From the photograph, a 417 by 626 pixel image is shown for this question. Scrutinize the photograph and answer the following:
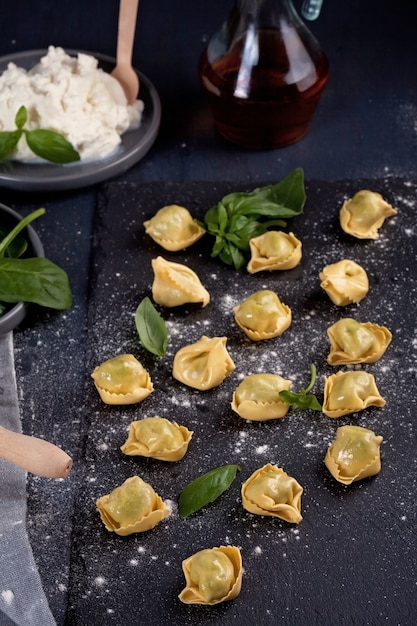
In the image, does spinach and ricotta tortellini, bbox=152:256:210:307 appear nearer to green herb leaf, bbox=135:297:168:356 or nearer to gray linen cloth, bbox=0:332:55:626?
green herb leaf, bbox=135:297:168:356

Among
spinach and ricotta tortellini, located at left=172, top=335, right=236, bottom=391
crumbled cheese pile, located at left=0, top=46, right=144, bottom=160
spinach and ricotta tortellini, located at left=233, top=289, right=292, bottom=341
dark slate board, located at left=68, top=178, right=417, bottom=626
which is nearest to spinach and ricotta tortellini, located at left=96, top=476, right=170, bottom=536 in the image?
dark slate board, located at left=68, top=178, right=417, bottom=626

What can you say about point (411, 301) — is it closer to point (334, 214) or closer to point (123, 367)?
point (334, 214)

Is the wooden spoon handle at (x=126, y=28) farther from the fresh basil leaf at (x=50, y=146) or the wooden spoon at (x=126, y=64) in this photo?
the fresh basil leaf at (x=50, y=146)

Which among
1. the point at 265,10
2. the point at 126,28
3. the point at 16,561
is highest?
the point at 265,10

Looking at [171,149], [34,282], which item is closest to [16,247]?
[34,282]

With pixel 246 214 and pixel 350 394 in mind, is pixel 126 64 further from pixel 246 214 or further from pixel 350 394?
pixel 350 394
